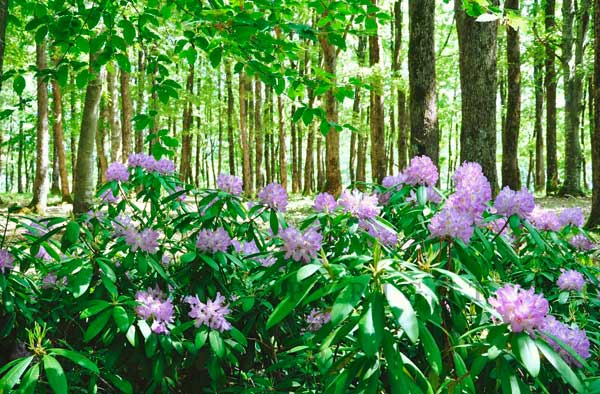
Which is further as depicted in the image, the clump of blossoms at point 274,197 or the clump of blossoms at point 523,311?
the clump of blossoms at point 274,197

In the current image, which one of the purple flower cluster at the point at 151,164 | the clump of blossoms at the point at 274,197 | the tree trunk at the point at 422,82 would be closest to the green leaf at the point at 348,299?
the clump of blossoms at the point at 274,197

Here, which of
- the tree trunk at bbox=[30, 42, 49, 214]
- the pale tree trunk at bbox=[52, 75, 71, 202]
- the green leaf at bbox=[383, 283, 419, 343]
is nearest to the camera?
the green leaf at bbox=[383, 283, 419, 343]

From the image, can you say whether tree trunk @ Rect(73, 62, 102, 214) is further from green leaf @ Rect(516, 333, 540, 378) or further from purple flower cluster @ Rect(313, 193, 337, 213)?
green leaf @ Rect(516, 333, 540, 378)

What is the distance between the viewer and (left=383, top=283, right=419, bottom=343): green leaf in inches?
40.1

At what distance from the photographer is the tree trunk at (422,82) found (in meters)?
5.47

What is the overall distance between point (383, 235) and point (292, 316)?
0.55 metres

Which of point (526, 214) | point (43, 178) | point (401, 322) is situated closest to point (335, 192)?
point (43, 178)

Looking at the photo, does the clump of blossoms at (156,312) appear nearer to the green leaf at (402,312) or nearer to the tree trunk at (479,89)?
the green leaf at (402,312)

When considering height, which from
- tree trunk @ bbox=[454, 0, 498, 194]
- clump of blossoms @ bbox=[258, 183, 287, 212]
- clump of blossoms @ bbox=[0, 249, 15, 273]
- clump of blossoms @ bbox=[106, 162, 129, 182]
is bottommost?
clump of blossoms @ bbox=[0, 249, 15, 273]

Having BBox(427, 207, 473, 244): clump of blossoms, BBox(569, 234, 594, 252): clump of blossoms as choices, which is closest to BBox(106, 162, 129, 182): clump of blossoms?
BBox(427, 207, 473, 244): clump of blossoms

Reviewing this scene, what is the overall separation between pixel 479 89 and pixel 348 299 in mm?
5243

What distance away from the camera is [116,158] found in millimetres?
13422

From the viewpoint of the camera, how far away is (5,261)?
1926 millimetres

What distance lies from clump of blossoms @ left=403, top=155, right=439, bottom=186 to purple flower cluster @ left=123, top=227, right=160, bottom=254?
123 cm
